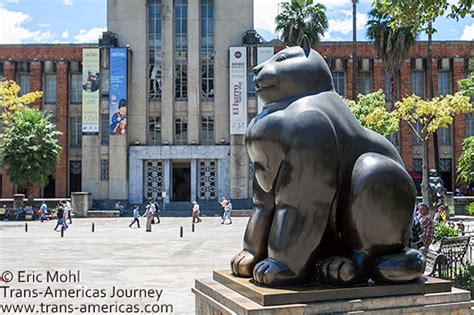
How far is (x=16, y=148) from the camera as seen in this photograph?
37688 millimetres

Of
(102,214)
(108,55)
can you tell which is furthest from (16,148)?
(108,55)

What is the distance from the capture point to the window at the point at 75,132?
46.3m

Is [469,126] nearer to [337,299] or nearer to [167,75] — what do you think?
[167,75]

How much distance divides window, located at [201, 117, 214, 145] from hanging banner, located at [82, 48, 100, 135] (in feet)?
27.0

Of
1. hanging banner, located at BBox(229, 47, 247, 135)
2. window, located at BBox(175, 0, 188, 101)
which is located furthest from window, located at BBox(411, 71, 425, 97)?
window, located at BBox(175, 0, 188, 101)

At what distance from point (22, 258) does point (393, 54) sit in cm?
2987

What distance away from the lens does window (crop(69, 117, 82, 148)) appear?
1822 inches

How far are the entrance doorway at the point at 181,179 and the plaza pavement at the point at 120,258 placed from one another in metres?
14.0

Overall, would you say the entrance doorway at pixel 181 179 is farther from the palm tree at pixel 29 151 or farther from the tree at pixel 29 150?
the palm tree at pixel 29 151

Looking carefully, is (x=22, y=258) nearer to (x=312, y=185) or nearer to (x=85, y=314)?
(x=85, y=314)

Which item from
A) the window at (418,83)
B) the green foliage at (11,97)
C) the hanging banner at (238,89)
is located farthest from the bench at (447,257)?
the window at (418,83)

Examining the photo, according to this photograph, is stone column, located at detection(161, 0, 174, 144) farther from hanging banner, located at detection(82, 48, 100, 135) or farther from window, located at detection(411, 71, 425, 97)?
window, located at detection(411, 71, 425, 97)

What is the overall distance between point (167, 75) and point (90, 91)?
20.1 ft

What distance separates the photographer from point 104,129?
1703 inches
